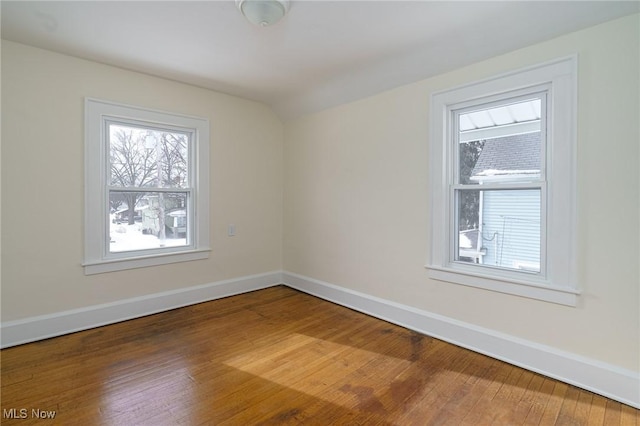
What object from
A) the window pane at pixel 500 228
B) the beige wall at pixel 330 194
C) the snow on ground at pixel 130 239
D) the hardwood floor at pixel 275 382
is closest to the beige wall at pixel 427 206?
the beige wall at pixel 330 194

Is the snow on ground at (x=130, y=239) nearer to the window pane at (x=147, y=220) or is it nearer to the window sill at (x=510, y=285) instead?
the window pane at (x=147, y=220)

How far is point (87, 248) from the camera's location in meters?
3.02

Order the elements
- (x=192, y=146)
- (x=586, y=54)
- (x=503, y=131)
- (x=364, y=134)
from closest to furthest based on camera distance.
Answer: (x=586, y=54), (x=503, y=131), (x=364, y=134), (x=192, y=146)

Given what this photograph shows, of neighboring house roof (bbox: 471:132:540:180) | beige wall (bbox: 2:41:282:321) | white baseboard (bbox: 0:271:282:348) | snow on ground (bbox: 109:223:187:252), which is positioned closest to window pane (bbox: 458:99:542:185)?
neighboring house roof (bbox: 471:132:540:180)

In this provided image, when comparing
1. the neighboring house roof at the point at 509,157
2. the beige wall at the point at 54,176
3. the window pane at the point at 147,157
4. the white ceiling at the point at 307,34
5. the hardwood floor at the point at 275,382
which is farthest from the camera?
the window pane at the point at 147,157

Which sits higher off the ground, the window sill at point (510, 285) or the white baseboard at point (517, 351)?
the window sill at point (510, 285)

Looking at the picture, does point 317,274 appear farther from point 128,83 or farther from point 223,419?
point 128,83

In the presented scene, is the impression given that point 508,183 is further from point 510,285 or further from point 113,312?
point 113,312

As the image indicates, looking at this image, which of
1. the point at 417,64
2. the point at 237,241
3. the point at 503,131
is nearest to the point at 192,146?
the point at 237,241

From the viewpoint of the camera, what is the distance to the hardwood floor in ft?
6.01

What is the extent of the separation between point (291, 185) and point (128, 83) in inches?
86.5

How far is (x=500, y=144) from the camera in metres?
2.57

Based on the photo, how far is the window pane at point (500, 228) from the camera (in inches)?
95.7

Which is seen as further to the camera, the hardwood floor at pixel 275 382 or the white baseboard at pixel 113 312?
the white baseboard at pixel 113 312
